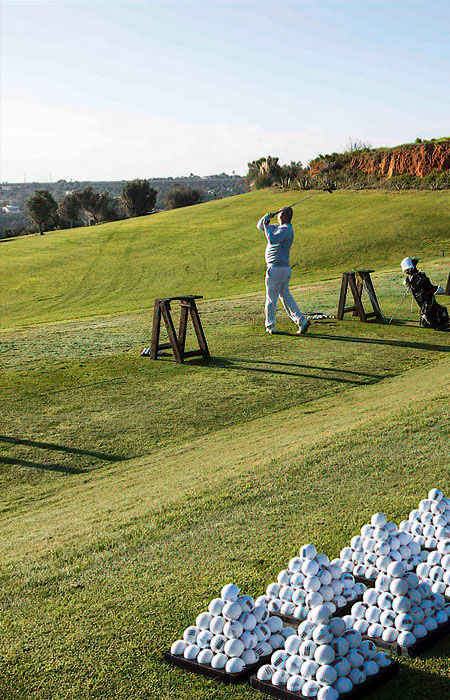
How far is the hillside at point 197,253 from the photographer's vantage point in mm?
34375

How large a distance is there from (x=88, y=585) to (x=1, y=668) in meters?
1.17

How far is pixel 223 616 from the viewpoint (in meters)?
4.32

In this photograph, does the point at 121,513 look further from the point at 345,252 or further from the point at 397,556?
the point at 345,252

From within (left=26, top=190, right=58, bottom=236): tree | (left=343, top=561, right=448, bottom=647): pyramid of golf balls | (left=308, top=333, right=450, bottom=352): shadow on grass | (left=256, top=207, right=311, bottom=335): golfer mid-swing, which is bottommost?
(left=308, top=333, right=450, bottom=352): shadow on grass

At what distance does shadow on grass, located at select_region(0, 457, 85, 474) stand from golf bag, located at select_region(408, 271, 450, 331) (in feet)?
35.3

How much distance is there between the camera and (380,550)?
4.90 m

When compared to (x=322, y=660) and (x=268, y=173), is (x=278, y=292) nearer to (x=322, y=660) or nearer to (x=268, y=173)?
(x=322, y=660)

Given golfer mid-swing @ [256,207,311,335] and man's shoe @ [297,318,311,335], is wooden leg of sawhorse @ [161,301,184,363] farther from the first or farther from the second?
man's shoe @ [297,318,311,335]

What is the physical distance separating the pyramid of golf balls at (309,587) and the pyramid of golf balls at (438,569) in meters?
0.43

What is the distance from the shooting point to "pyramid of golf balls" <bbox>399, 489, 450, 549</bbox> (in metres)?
5.30

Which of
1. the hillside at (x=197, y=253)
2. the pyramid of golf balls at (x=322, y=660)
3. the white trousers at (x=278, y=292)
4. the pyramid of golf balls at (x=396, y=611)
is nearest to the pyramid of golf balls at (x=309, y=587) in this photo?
the pyramid of golf balls at (x=396, y=611)

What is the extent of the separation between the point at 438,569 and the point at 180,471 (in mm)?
4488

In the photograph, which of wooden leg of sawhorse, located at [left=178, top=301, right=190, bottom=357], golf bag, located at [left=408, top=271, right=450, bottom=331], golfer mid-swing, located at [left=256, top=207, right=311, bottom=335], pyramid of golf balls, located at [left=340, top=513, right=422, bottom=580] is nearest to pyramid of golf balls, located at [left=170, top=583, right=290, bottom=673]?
pyramid of golf balls, located at [left=340, top=513, right=422, bottom=580]

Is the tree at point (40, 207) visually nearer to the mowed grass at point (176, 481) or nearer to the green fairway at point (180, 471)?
the green fairway at point (180, 471)
